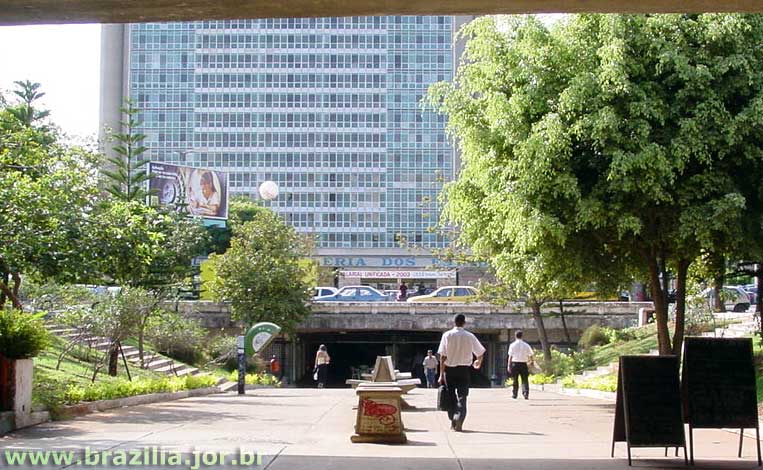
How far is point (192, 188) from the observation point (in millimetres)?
68500

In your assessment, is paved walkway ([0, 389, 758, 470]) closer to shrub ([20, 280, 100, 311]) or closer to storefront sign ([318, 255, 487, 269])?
shrub ([20, 280, 100, 311])

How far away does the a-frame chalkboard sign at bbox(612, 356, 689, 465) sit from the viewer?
916cm

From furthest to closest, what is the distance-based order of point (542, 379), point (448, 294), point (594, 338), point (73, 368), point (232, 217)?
point (232, 217) → point (448, 294) → point (594, 338) → point (542, 379) → point (73, 368)

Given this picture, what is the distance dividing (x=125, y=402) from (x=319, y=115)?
76938 millimetres

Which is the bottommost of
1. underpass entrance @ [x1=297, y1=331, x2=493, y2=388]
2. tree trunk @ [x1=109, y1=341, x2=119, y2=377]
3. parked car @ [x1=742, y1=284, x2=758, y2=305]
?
underpass entrance @ [x1=297, y1=331, x2=493, y2=388]

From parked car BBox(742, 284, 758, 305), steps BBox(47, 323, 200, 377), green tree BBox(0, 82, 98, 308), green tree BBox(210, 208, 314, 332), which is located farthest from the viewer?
parked car BBox(742, 284, 758, 305)

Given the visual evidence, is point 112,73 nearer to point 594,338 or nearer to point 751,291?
point 751,291

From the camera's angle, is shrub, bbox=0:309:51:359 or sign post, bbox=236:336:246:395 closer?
shrub, bbox=0:309:51:359

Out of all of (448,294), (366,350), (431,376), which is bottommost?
(366,350)

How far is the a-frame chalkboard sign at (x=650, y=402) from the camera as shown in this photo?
916 cm

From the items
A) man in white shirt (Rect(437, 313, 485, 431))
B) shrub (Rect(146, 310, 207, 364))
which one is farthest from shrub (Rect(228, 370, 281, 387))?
man in white shirt (Rect(437, 313, 485, 431))

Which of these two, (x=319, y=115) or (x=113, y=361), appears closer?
(x=113, y=361)

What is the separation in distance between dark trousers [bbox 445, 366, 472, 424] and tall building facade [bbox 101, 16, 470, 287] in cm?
7948

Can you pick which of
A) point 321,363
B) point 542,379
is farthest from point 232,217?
point 542,379
